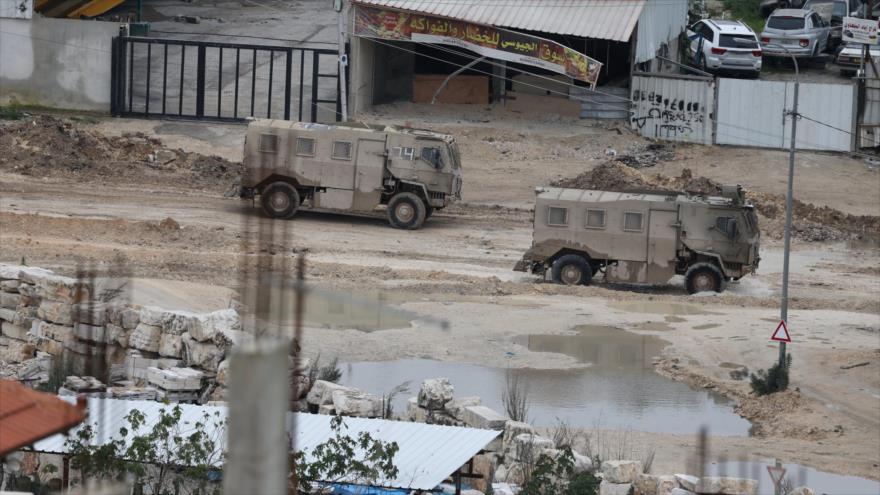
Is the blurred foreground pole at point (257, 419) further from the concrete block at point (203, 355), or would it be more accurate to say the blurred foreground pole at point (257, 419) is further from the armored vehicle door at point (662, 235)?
the armored vehicle door at point (662, 235)

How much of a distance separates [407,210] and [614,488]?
17.9 metres

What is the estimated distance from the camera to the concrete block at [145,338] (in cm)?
2027

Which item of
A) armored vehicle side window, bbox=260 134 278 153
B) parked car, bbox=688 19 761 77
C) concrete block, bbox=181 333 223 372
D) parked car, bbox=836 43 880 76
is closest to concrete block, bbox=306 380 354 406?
concrete block, bbox=181 333 223 372

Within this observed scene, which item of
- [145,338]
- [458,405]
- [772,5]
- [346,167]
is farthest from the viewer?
[772,5]

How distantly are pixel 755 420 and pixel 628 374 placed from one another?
2.62 meters

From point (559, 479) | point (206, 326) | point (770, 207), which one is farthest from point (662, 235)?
point (559, 479)

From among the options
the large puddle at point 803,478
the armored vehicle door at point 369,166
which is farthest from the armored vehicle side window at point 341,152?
the large puddle at point 803,478

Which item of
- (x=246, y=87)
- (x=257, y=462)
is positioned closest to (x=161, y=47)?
(x=246, y=87)

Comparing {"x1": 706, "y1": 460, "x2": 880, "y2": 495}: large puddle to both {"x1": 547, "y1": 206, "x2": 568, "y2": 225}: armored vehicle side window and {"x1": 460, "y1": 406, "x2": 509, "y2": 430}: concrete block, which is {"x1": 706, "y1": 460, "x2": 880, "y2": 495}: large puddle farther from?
{"x1": 547, "y1": 206, "x2": 568, "y2": 225}: armored vehicle side window

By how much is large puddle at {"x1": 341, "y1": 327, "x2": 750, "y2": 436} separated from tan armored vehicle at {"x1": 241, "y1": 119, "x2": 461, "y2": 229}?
8.47 meters

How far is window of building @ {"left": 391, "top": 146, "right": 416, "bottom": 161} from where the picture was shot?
31.8 m

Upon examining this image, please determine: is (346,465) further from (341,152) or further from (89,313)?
(341,152)

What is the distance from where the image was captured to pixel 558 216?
27.9 m

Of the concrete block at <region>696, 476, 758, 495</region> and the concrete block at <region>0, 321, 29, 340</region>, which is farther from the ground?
the concrete block at <region>0, 321, 29, 340</region>
